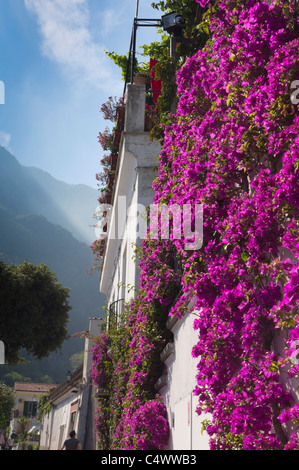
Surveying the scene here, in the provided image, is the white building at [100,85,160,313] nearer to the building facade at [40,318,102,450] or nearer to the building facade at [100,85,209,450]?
the building facade at [100,85,209,450]

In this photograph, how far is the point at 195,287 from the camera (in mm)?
4895

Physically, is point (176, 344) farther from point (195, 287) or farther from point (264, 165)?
point (264, 165)

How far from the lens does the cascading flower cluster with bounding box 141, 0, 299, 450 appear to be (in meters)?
3.59

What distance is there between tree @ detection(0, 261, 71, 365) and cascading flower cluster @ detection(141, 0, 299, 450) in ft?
60.5

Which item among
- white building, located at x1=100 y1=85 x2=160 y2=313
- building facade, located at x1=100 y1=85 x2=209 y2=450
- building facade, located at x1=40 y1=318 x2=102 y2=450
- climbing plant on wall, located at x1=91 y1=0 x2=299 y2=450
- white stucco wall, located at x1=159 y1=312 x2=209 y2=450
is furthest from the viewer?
building facade, located at x1=40 y1=318 x2=102 y2=450

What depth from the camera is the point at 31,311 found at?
22953 millimetres

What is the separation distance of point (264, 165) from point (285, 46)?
0.99 meters

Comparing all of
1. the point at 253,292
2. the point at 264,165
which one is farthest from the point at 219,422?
the point at 264,165

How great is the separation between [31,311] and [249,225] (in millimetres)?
20318

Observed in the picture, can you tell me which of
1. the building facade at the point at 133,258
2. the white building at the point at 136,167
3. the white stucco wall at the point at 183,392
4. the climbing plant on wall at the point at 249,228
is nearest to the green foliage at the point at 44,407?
the building facade at the point at 133,258

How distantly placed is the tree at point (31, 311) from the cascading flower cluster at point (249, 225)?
1845cm

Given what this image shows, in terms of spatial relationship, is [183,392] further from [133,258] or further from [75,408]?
[75,408]

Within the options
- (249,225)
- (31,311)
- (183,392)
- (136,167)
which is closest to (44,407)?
(31,311)

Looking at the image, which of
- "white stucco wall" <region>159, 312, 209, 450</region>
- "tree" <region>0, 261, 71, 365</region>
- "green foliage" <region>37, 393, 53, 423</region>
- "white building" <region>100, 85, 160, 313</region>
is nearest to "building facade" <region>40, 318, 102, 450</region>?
"green foliage" <region>37, 393, 53, 423</region>
